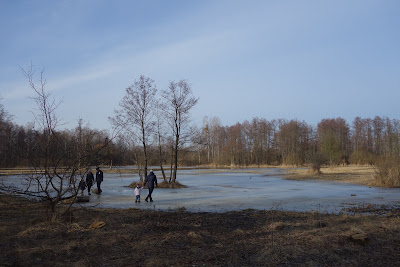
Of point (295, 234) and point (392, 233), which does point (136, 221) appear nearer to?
point (295, 234)

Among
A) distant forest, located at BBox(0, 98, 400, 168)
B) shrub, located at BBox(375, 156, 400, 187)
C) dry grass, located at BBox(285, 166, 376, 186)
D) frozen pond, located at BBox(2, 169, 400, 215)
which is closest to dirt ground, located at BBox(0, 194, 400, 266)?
frozen pond, located at BBox(2, 169, 400, 215)

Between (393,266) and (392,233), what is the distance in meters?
2.33

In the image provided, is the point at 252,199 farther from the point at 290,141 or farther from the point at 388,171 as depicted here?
the point at 290,141

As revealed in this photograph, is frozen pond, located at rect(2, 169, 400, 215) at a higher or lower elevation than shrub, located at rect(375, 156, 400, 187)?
lower

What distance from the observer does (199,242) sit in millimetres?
7102

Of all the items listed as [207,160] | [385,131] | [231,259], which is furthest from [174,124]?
[385,131]

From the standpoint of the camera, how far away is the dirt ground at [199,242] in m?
5.87

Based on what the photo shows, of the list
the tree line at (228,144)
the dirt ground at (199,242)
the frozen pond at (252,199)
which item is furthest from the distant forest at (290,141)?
the dirt ground at (199,242)

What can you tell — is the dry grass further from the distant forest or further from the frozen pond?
the distant forest

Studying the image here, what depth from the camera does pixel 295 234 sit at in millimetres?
7723

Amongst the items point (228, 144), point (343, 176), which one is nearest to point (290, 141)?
point (228, 144)

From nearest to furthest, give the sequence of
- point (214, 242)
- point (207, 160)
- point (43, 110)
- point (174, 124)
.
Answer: point (214, 242) → point (43, 110) → point (174, 124) → point (207, 160)

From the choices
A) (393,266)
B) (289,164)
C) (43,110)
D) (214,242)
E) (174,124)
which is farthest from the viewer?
(289,164)

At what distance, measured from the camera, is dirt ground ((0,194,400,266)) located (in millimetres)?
5867
